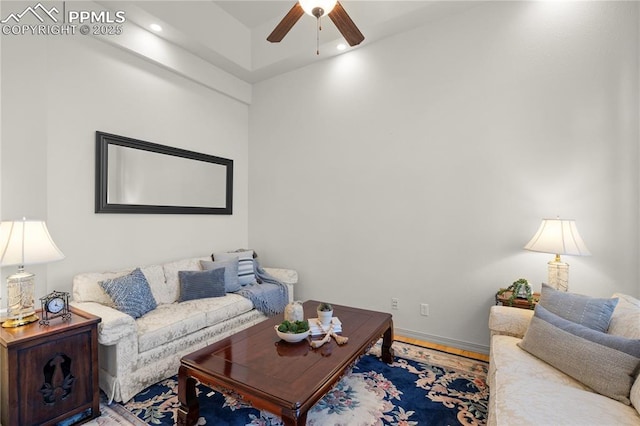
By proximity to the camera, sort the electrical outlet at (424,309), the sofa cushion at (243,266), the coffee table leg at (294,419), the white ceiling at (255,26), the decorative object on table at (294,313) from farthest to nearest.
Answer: the sofa cushion at (243,266), the electrical outlet at (424,309), the white ceiling at (255,26), the decorative object on table at (294,313), the coffee table leg at (294,419)

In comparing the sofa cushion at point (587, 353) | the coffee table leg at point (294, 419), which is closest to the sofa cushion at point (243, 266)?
the coffee table leg at point (294, 419)

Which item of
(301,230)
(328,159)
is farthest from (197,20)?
(301,230)

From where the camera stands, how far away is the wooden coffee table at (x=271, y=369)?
5.02ft

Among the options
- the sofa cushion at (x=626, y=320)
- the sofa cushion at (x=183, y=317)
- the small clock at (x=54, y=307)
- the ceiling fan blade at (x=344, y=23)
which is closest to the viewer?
the sofa cushion at (x=626, y=320)

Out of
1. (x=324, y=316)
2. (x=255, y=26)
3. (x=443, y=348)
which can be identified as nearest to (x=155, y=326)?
(x=324, y=316)

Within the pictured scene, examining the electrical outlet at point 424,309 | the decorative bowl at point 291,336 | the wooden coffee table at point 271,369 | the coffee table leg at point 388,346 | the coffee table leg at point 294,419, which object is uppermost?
the decorative bowl at point 291,336

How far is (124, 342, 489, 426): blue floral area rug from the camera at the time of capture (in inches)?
77.9

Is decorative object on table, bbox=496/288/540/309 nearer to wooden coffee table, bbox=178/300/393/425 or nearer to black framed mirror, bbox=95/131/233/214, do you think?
wooden coffee table, bbox=178/300/393/425

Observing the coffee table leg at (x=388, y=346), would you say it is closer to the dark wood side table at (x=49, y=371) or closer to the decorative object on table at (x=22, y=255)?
the dark wood side table at (x=49, y=371)

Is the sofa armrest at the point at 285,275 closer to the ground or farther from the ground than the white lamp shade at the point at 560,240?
closer to the ground

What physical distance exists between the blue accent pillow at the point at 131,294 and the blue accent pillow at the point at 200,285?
0.37 metres

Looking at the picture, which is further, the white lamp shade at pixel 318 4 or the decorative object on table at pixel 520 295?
the decorative object on table at pixel 520 295

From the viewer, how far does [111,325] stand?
213 cm

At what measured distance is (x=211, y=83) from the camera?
13.0ft
